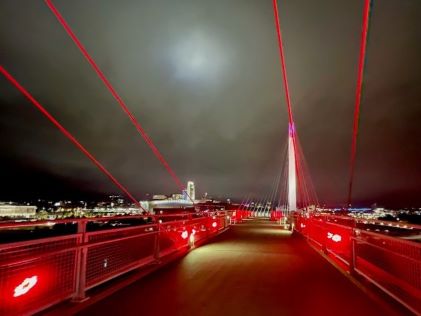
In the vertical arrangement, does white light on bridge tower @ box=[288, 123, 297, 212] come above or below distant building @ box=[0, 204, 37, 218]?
above

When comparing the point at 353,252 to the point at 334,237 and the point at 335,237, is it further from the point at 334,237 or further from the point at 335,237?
the point at 334,237

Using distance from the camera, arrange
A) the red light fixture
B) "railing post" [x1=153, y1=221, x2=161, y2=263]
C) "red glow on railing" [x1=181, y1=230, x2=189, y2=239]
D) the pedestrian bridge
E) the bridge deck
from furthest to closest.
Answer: "red glow on railing" [x1=181, y1=230, x2=189, y2=239] < the red light fixture < "railing post" [x1=153, y1=221, x2=161, y2=263] < the bridge deck < the pedestrian bridge

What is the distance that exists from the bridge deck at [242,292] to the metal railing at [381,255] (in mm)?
371

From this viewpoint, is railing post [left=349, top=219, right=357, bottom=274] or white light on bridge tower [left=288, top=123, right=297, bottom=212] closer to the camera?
railing post [left=349, top=219, right=357, bottom=274]

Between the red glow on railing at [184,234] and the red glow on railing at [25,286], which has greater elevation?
the red glow on railing at [184,234]

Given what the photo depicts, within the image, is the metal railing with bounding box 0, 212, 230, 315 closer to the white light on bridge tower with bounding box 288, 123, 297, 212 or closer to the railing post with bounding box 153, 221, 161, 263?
the railing post with bounding box 153, 221, 161, 263

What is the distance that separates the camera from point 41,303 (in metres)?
4.55

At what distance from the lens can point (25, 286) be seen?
14.0 feet

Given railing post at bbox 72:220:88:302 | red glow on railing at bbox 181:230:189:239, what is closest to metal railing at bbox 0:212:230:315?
railing post at bbox 72:220:88:302

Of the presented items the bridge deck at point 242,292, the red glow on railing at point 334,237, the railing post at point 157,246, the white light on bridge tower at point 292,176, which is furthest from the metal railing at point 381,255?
the white light on bridge tower at point 292,176

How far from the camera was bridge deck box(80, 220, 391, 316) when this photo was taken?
195 inches

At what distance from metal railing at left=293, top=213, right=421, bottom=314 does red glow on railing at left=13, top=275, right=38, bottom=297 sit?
14.9 feet

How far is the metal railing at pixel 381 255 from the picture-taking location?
4820mm

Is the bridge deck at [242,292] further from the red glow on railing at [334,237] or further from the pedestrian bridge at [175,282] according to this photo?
the red glow on railing at [334,237]
